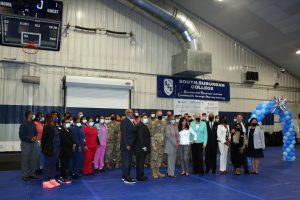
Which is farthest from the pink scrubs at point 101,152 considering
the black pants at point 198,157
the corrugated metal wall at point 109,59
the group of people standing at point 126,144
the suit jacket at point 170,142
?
the corrugated metal wall at point 109,59

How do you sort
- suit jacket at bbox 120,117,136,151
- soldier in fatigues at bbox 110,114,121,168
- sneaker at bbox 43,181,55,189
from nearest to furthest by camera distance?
sneaker at bbox 43,181,55,189 < suit jacket at bbox 120,117,136,151 < soldier in fatigues at bbox 110,114,121,168

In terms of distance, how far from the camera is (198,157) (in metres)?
7.90

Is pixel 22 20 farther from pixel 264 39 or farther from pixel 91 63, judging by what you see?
pixel 264 39

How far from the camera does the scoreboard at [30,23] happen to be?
24.6 feet

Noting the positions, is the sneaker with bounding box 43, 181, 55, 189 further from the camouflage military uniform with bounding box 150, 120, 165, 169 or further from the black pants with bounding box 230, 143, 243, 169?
the black pants with bounding box 230, 143, 243, 169

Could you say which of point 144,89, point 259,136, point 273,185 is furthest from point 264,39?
point 273,185

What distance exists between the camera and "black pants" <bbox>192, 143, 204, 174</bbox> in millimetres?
7786

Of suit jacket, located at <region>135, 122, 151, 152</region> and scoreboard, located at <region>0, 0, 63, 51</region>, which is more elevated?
scoreboard, located at <region>0, 0, 63, 51</region>

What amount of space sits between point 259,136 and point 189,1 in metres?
8.33

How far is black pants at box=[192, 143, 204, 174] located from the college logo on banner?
639cm

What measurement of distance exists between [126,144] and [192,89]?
8649mm

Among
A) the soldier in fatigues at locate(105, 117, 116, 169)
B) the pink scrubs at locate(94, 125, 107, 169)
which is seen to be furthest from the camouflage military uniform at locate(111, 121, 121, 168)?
the pink scrubs at locate(94, 125, 107, 169)

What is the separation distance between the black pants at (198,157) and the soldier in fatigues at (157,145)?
39.9 inches

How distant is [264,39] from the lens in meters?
15.6
